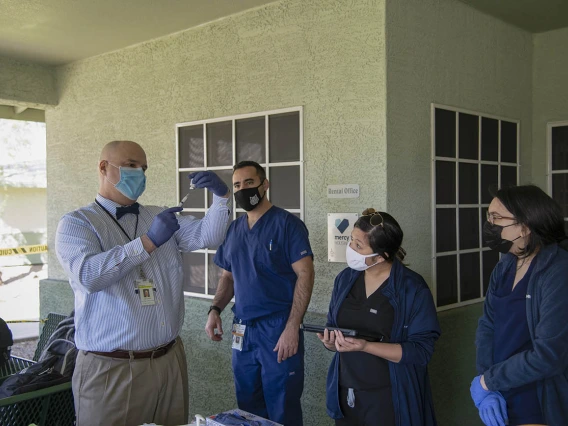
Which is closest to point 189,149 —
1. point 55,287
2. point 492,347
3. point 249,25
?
point 249,25

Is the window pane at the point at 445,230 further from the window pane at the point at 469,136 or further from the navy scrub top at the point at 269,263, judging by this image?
the navy scrub top at the point at 269,263

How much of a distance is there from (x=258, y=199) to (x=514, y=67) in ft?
8.28

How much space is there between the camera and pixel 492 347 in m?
2.30

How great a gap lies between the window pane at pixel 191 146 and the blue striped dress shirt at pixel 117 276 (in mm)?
1880

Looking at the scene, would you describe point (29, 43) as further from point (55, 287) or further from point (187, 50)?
point (55, 287)

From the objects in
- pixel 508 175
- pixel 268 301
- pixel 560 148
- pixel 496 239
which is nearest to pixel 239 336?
pixel 268 301

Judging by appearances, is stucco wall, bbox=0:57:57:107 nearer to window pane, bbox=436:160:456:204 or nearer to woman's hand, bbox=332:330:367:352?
window pane, bbox=436:160:456:204

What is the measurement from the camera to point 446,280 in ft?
12.7

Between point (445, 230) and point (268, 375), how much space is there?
164 cm

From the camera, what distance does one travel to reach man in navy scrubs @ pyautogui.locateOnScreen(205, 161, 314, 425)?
9.91 feet

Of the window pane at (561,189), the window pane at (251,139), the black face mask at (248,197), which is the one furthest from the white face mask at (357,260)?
the window pane at (561,189)

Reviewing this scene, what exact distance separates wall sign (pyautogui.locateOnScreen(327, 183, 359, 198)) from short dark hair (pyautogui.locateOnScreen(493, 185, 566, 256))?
132 centimetres

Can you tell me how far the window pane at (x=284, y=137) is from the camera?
3.85 meters

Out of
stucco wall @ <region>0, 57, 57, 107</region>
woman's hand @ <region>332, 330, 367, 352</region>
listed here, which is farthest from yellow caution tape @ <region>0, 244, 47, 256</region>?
woman's hand @ <region>332, 330, 367, 352</region>
